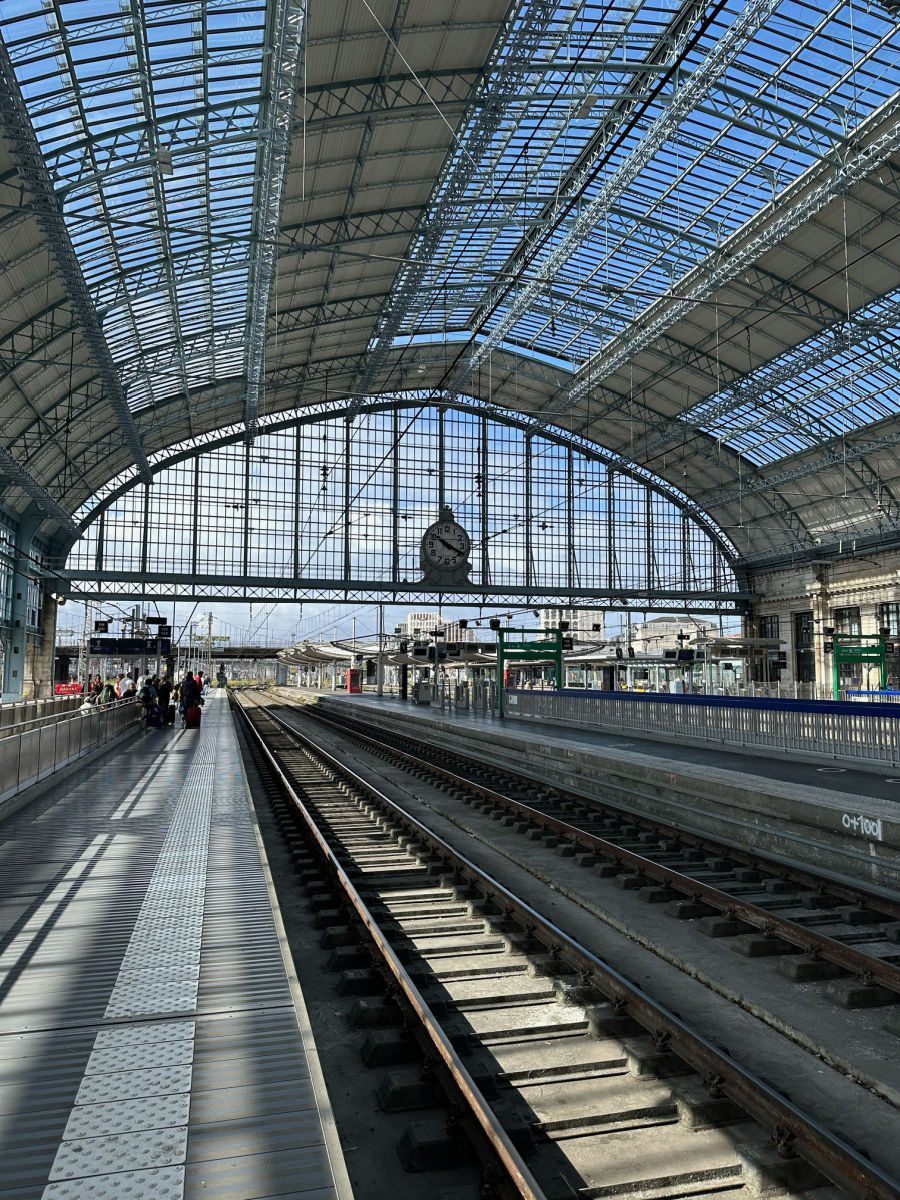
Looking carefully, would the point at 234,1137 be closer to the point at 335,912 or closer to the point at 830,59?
the point at 335,912

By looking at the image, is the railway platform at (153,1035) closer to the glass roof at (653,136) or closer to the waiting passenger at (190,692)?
the waiting passenger at (190,692)

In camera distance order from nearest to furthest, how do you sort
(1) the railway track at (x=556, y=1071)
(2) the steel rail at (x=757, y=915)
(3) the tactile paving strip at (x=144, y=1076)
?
(3) the tactile paving strip at (x=144, y=1076)
(1) the railway track at (x=556, y=1071)
(2) the steel rail at (x=757, y=915)

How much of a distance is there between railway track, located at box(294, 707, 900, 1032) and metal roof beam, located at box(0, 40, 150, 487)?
15.9m

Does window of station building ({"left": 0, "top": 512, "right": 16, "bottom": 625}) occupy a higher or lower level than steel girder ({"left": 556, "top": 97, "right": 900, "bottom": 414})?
lower

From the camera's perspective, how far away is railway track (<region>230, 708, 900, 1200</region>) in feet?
13.6

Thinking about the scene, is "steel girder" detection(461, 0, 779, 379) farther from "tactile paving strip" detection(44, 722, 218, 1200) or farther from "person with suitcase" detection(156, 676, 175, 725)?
"tactile paving strip" detection(44, 722, 218, 1200)

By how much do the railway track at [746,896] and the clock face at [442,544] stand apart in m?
32.3

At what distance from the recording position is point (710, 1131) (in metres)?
4.58

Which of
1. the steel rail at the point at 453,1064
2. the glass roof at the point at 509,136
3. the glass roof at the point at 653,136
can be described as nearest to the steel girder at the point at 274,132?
the glass roof at the point at 509,136

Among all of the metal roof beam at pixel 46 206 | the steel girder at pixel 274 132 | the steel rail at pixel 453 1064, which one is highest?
the steel girder at pixel 274 132

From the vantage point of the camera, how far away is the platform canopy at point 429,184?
22172mm

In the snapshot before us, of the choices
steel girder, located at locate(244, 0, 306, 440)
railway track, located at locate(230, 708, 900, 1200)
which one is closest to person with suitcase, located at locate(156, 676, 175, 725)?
steel girder, located at locate(244, 0, 306, 440)

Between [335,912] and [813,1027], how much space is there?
4.31 m

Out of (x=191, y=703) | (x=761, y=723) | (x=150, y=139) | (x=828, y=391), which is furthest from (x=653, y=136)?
(x=828, y=391)
